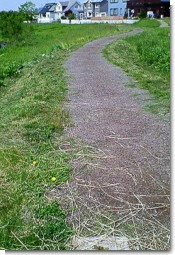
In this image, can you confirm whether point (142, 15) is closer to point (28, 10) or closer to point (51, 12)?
point (51, 12)

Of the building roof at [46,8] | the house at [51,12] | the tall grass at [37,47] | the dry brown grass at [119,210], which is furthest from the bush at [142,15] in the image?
the dry brown grass at [119,210]

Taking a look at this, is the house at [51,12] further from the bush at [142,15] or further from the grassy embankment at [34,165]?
the bush at [142,15]

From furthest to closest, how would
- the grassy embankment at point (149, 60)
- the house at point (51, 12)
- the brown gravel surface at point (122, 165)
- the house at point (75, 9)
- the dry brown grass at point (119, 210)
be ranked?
1. the grassy embankment at point (149, 60)
2. the house at point (75, 9)
3. the house at point (51, 12)
4. the brown gravel surface at point (122, 165)
5. the dry brown grass at point (119, 210)

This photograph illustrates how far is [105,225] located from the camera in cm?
237

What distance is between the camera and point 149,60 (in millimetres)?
7652

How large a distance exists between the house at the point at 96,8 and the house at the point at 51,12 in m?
0.17

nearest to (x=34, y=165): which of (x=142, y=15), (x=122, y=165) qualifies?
(x=122, y=165)

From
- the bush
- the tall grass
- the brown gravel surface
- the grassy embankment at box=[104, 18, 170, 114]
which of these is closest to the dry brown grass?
the brown gravel surface

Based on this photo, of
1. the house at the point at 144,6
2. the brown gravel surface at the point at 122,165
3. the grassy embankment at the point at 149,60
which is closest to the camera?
the brown gravel surface at the point at 122,165

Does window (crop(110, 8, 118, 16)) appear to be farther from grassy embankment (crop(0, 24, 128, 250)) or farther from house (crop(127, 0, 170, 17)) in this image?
grassy embankment (crop(0, 24, 128, 250))

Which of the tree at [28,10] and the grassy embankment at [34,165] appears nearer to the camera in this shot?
the grassy embankment at [34,165]

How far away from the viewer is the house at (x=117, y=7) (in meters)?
3.28

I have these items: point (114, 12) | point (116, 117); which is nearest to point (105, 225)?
point (114, 12)

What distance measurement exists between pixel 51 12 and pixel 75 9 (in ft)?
0.63
